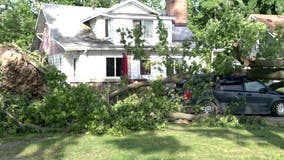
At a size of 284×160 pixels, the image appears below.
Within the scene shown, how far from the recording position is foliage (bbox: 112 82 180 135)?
10.7 m

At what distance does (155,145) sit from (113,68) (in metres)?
22.5

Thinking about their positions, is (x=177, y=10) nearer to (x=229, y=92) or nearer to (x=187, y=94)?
(x=229, y=92)

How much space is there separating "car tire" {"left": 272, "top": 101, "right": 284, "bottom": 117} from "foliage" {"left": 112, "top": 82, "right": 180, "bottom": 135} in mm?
4931

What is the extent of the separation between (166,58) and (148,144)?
519 centimetres

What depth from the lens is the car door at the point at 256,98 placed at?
15.7 meters

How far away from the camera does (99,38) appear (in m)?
32.3

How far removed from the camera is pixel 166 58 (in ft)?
44.1

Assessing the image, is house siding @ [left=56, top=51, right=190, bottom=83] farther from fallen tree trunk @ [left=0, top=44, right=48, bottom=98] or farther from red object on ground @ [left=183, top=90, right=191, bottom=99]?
fallen tree trunk @ [left=0, top=44, right=48, bottom=98]

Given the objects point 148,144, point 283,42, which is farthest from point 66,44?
point 148,144

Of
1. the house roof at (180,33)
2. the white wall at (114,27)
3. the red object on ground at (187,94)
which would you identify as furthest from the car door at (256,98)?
the house roof at (180,33)

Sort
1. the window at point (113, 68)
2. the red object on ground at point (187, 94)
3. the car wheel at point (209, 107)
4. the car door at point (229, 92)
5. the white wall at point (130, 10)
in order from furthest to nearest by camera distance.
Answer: the white wall at point (130, 10), the window at point (113, 68), the car door at point (229, 92), the car wheel at point (209, 107), the red object on ground at point (187, 94)

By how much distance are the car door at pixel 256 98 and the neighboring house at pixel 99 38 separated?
12819 millimetres

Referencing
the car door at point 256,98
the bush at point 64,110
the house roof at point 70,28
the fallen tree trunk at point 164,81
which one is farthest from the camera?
the house roof at point 70,28

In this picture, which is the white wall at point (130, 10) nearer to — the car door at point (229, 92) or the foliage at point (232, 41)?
the car door at point (229, 92)
